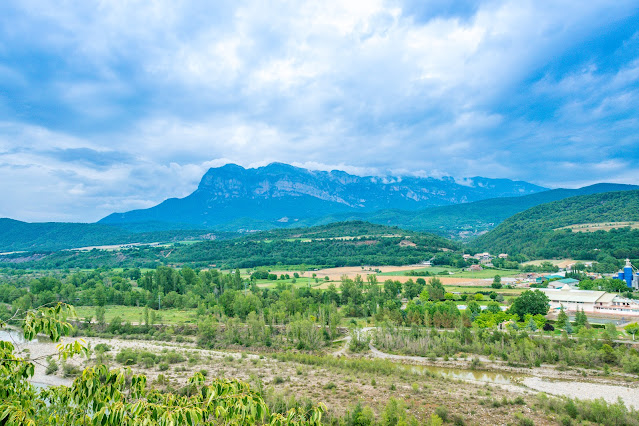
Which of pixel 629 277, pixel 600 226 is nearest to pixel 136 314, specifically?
pixel 629 277

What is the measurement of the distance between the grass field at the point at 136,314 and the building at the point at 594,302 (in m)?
50.5

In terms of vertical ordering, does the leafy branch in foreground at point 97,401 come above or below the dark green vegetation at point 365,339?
above

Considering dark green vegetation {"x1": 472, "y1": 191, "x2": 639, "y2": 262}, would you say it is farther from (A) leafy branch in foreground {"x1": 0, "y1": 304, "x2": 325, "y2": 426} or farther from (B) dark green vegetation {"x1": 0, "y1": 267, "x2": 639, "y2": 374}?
(A) leafy branch in foreground {"x1": 0, "y1": 304, "x2": 325, "y2": 426}

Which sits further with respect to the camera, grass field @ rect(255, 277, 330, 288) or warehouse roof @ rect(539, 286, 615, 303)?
grass field @ rect(255, 277, 330, 288)

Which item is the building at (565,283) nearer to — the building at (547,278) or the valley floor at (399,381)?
the building at (547,278)

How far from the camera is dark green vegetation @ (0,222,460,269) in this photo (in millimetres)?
109831

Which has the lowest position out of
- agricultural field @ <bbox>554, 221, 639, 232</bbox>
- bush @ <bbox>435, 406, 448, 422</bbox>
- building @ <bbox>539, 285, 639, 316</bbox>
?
bush @ <bbox>435, 406, 448, 422</bbox>

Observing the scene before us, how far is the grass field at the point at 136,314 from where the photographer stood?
53000 mm

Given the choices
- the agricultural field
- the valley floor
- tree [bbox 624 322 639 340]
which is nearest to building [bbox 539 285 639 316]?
tree [bbox 624 322 639 340]

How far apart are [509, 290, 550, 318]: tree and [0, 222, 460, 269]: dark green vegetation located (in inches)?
2231

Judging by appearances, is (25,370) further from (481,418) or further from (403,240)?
(403,240)

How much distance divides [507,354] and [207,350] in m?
30.5

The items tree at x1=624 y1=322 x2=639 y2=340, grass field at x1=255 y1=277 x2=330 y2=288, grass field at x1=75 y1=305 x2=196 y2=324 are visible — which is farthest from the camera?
grass field at x1=255 y1=277 x2=330 y2=288

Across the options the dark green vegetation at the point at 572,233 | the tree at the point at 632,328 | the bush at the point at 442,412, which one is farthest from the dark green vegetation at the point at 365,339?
the dark green vegetation at the point at 572,233
